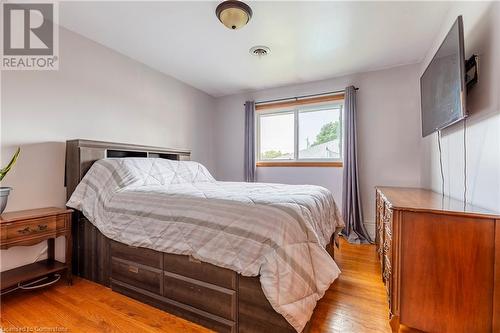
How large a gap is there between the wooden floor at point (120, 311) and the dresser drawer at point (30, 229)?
497mm

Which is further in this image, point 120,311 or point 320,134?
point 320,134

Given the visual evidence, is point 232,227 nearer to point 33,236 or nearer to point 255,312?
point 255,312

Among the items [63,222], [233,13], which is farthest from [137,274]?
[233,13]

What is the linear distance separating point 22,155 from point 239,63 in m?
2.46

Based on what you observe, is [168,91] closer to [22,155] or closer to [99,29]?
[99,29]

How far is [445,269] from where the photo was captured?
127 centimetres

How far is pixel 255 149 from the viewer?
4.05 m

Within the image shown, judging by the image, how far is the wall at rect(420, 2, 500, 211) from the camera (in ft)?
4.33

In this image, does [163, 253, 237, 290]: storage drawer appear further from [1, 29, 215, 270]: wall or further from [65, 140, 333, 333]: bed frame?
[1, 29, 215, 270]: wall

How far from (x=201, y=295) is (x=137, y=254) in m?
0.64

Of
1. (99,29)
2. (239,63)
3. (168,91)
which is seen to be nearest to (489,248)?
(239,63)

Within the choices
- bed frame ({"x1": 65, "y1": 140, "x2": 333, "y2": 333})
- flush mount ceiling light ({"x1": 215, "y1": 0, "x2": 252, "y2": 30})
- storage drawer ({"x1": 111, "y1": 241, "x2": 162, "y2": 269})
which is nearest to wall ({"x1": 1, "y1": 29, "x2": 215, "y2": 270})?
bed frame ({"x1": 65, "y1": 140, "x2": 333, "y2": 333})

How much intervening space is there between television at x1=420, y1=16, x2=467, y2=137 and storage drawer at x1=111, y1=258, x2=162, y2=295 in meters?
2.31

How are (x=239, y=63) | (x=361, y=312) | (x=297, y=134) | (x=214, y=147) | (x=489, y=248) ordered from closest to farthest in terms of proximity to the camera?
(x=489, y=248) < (x=361, y=312) < (x=239, y=63) < (x=297, y=134) < (x=214, y=147)
